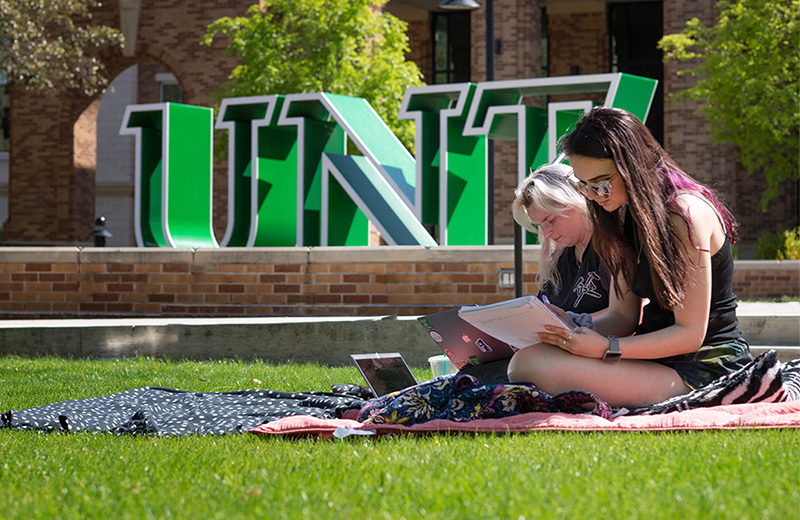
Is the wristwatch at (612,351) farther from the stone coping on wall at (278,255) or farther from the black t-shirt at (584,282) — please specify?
Answer: the stone coping on wall at (278,255)

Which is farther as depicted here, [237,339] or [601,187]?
[237,339]

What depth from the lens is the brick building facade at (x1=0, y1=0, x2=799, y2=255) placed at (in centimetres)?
2117

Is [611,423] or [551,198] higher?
[551,198]

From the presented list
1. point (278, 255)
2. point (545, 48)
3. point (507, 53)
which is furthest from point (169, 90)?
point (278, 255)

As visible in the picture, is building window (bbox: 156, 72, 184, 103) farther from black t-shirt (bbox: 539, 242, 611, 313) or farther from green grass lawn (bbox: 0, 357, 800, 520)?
green grass lawn (bbox: 0, 357, 800, 520)

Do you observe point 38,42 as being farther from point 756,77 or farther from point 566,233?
point 566,233

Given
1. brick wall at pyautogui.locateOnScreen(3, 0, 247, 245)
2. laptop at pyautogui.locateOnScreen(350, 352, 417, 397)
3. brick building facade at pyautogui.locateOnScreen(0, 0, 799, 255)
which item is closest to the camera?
laptop at pyautogui.locateOnScreen(350, 352, 417, 397)

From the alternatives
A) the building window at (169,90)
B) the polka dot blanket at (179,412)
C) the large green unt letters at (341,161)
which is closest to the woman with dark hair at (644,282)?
the polka dot blanket at (179,412)

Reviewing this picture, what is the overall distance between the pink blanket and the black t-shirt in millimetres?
772

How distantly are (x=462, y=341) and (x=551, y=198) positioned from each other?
814mm

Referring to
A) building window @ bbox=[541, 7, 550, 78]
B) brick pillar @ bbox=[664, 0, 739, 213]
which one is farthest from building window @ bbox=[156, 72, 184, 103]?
brick pillar @ bbox=[664, 0, 739, 213]

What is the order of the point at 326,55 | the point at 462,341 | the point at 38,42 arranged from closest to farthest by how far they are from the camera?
the point at 462,341 < the point at 326,55 < the point at 38,42

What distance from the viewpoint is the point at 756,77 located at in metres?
18.1

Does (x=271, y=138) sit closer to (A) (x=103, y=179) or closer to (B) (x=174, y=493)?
(B) (x=174, y=493)
